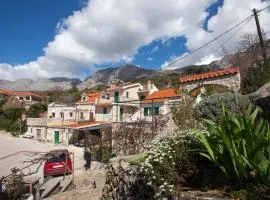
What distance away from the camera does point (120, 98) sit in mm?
47188

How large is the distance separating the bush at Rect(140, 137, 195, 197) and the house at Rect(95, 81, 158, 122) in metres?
40.8

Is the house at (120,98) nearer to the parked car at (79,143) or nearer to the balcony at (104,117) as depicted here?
the balcony at (104,117)

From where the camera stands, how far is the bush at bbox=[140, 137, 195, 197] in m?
3.84

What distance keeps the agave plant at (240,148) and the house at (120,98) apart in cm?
4135

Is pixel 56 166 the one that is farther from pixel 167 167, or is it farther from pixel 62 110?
pixel 62 110

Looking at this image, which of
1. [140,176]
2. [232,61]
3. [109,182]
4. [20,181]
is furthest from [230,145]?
[232,61]

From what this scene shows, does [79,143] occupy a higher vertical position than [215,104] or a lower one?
lower

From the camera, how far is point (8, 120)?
60.3 m

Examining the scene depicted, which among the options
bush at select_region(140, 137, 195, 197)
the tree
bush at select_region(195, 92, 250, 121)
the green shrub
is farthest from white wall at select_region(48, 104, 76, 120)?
bush at select_region(140, 137, 195, 197)

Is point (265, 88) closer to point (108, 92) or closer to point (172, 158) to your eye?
point (172, 158)

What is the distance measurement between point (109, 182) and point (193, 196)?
1.79m

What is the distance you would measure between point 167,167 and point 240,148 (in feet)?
3.06

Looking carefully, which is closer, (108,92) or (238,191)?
(238,191)

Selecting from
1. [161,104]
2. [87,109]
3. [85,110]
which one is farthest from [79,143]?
[161,104]
